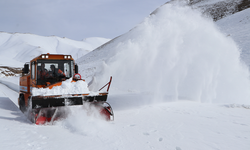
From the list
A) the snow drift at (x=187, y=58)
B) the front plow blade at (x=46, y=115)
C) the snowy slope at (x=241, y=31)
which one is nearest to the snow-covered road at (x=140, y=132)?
the front plow blade at (x=46, y=115)

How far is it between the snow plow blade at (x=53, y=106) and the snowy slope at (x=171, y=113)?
255 millimetres

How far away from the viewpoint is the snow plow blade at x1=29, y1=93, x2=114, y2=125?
4.96 m

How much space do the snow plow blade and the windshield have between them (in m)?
1.18

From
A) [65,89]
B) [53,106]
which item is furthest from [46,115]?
[65,89]

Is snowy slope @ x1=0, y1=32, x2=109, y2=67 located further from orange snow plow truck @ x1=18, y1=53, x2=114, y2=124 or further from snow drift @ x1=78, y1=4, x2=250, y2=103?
orange snow plow truck @ x1=18, y1=53, x2=114, y2=124

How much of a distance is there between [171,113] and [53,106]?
402cm

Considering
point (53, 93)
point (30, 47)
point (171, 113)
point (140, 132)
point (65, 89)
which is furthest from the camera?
point (30, 47)

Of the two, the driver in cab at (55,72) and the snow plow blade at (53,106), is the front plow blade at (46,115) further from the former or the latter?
the driver in cab at (55,72)

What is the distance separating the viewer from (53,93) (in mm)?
5215

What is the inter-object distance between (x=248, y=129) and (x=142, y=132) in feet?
9.23

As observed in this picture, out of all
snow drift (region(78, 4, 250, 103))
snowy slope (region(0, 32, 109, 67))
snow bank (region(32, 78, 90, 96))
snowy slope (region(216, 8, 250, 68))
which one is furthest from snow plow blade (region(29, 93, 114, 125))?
snowy slope (region(0, 32, 109, 67))

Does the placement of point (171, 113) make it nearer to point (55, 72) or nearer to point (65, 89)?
point (65, 89)

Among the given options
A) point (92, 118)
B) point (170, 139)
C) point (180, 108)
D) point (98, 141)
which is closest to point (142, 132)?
point (170, 139)

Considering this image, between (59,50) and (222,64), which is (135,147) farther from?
(59,50)
